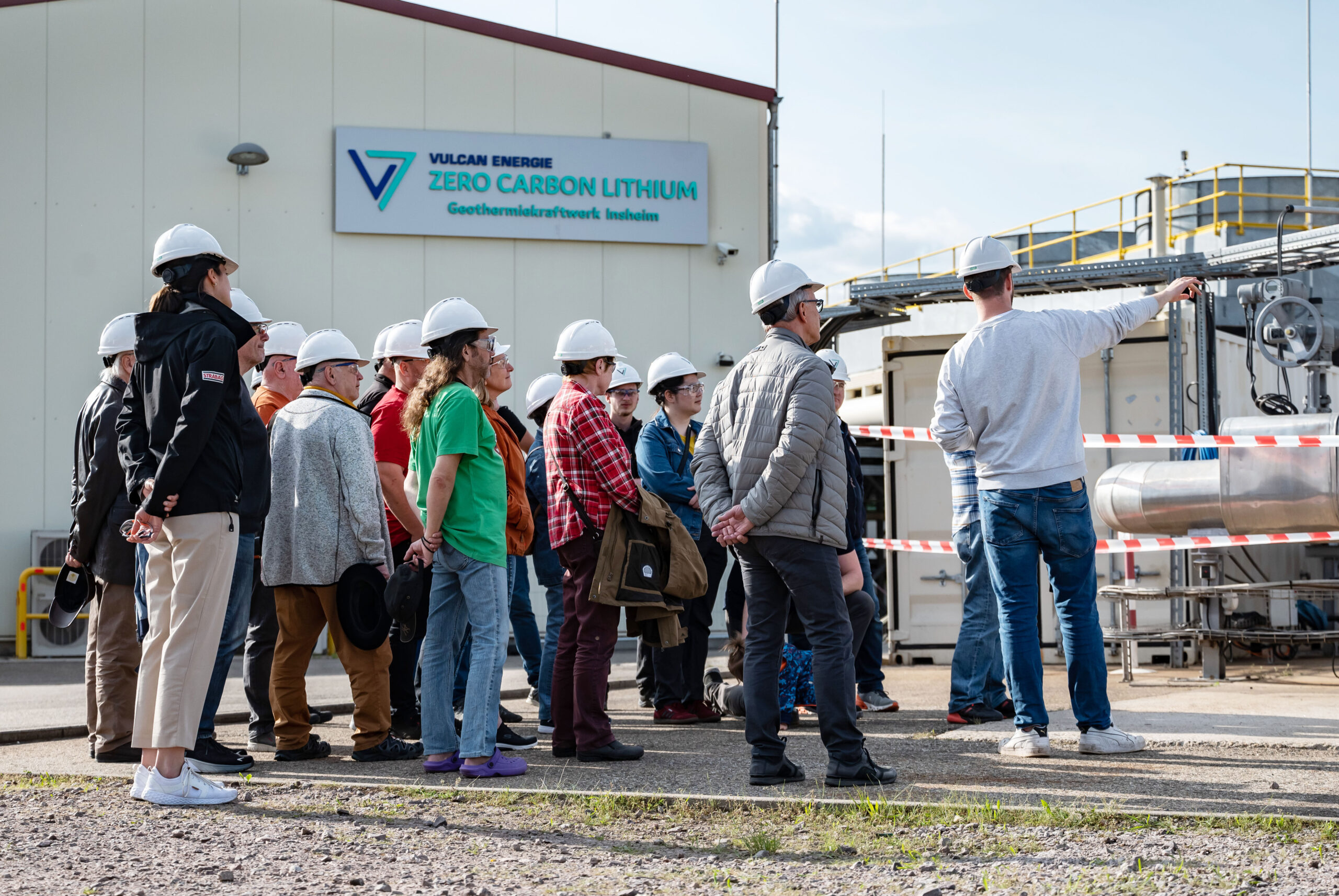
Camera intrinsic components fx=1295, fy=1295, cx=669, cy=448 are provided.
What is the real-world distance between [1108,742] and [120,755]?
4.24 meters

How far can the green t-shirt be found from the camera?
5043mm

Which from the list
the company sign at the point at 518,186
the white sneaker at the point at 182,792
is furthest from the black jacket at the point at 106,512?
the company sign at the point at 518,186

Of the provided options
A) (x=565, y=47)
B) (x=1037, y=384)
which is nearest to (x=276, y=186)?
(x=565, y=47)

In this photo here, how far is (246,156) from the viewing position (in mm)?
12367

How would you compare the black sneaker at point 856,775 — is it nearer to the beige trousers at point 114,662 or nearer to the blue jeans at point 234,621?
the blue jeans at point 234,621

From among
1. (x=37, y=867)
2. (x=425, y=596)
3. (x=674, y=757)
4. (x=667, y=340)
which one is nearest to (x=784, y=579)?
(x=674, y=757)

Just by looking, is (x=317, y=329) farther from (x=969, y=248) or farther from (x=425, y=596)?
(x=969, y=248)

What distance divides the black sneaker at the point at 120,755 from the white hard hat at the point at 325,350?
6.12ft

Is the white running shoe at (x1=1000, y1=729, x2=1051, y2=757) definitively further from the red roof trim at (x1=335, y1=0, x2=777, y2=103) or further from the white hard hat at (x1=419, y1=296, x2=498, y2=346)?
the red roof trim at (x1=335, y1=0, x2=777, y2=103)

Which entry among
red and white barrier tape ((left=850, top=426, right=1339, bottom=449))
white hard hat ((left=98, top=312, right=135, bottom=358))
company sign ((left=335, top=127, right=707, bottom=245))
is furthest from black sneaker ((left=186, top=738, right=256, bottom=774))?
company sign ((left=335, top=127, right=707, bottom=245))

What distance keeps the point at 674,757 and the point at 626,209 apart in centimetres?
856

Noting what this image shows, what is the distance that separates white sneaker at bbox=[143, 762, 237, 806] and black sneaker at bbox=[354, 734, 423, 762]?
0.98 metres

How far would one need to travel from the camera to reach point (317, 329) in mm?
12664

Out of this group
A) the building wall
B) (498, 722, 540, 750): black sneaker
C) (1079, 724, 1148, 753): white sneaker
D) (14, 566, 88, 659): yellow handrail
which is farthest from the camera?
the building wall
